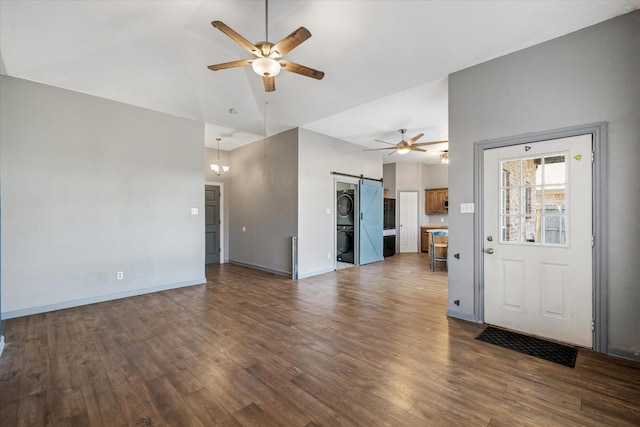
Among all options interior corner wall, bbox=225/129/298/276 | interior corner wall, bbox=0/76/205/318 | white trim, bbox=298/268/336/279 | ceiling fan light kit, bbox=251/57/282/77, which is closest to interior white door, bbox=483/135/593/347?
ceiling fan light kit, bbox=251/57/282/77

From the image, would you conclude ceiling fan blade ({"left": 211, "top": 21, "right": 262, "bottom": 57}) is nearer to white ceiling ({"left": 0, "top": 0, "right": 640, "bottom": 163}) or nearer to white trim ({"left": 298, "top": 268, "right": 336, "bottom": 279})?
white ceiling ({"left": 0, "top": 0, "right": 640, "bottom": 163})

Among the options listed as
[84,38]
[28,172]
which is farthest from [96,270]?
[84,38]

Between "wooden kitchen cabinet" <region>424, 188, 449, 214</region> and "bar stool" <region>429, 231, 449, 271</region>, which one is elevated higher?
"wooden kitchen cabinet" <region>424, 188, 449, 214</region>

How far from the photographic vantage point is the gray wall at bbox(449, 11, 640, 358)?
241 centimetres

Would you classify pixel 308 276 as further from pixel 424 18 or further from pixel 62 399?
pixel 424 18

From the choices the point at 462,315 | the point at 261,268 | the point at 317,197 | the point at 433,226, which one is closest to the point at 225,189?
the point at 261,268

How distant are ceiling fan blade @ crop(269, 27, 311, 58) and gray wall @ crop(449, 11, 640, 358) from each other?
7.00 feet

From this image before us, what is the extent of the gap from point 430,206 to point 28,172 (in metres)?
9.73

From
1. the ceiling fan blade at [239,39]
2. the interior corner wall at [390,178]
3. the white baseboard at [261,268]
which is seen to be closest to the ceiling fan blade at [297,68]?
the ceiling fan blade at [239,39]

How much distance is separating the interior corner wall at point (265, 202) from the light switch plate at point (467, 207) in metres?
3.10

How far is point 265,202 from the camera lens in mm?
6297

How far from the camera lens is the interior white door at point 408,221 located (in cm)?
941

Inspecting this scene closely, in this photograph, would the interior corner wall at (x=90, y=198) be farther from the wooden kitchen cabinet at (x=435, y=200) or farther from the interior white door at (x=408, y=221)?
the wooden kitchen cabinet at (x=435, y=200)

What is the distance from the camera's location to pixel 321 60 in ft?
12.1
